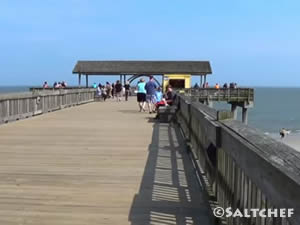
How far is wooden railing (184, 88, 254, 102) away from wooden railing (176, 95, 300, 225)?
3926 cm

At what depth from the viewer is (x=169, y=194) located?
5820 millimetres

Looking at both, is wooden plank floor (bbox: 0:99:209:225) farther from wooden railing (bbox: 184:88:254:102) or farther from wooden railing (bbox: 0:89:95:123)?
wooden railing (bbox: 184:88:254:102)

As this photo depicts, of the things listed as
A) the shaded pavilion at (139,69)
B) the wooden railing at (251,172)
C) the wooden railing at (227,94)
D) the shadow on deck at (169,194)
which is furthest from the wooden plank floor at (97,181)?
the shaded pavilion at (139,69)

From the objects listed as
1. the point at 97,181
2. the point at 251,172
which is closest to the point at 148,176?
the point at 97,181

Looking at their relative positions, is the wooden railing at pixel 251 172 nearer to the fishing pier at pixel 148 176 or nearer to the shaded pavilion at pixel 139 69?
the fishing pier at pixel 148 176

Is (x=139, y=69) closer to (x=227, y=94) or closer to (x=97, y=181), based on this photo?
(x=227, y=94)

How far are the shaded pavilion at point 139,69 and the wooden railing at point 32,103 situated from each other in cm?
2569

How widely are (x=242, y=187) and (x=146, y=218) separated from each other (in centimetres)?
151

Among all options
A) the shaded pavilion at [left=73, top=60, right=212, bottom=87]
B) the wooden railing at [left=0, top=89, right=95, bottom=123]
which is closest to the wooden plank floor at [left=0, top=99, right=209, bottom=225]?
the wooden railing at [left=0, top=89, right=95, bottom=123]

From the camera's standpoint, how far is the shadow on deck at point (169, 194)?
4.82 m

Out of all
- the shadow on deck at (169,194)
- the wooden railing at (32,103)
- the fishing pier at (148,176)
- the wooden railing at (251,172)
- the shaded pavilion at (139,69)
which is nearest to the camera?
the wooden railing at (251,172)

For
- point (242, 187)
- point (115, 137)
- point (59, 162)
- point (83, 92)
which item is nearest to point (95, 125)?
point (115, 137)

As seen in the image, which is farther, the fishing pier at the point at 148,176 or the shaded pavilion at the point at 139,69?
the shaded pavilion at the point at 139,69

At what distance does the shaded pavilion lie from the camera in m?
53.8
